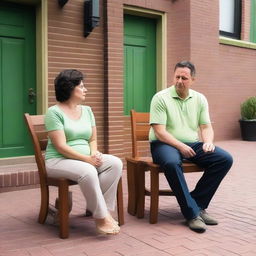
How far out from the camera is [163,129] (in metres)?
4.43

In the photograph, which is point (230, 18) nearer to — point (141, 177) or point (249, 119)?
point (249, 119)

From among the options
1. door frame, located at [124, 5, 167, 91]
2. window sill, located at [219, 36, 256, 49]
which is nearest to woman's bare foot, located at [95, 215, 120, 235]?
door frame, located at [124, 5, 167, 91]

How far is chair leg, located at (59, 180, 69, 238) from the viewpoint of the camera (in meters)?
3.87

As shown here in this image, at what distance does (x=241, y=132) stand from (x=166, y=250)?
8.23 meters

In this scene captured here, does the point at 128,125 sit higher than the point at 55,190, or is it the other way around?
the point at 128,125

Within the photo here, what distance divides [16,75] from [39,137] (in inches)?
90.9

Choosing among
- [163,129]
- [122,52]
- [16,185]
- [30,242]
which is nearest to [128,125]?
[122,52]

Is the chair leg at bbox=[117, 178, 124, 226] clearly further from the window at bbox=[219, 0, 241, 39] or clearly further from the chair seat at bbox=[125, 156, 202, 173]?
the window at bbox=[219, 0, 241, 39]

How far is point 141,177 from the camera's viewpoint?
4633 millimetres

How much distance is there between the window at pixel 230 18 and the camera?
11109 millimetres

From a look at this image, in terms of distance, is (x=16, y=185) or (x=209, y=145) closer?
(x=209, y=145)

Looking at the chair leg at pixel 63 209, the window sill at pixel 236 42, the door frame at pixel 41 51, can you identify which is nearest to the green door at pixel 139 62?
the door frame at pixel 41 51

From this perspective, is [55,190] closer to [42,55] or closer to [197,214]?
[42,55]

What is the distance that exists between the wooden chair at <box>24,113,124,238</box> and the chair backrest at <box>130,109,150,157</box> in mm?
716
